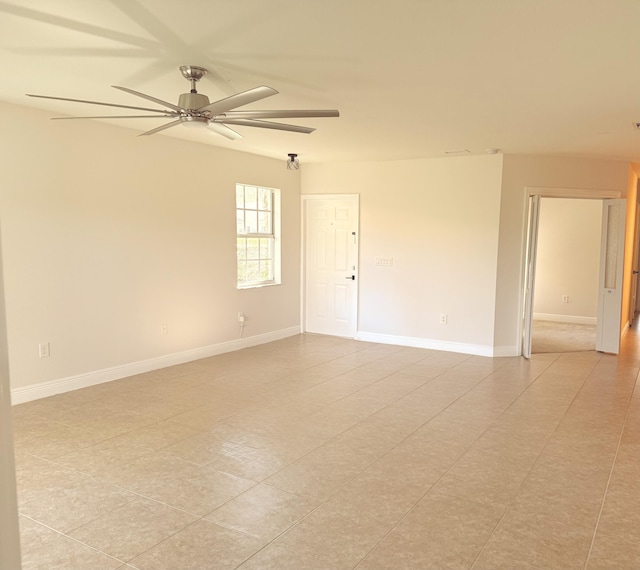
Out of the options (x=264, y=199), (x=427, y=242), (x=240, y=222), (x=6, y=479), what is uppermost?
(x=264, y=199)

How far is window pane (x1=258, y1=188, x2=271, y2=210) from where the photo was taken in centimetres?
695

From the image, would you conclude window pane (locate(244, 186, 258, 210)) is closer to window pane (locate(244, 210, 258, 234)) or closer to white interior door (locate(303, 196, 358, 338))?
window pane (locate(244, 210, 258, 234))

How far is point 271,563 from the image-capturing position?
2.25 m

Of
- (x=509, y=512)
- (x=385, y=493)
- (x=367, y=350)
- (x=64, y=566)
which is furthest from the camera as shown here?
(x=367, y=350)

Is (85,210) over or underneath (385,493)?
over

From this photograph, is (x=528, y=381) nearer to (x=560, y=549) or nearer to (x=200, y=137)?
(x=560, y=549)

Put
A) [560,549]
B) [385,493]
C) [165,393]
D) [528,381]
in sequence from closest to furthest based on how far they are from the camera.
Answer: [560,549] → [385,493] → [165,393] → [528,381]

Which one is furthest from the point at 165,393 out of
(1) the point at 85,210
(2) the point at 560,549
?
(2) the point at 560,549

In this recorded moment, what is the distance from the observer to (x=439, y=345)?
6.62m

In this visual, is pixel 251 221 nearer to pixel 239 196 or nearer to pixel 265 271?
pixel 239 196

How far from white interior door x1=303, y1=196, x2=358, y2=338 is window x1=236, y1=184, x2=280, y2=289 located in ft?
1.91

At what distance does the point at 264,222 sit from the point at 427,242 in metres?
2.29

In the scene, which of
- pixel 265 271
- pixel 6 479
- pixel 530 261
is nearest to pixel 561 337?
pixel 530 261

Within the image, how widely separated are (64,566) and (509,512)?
2212mm
